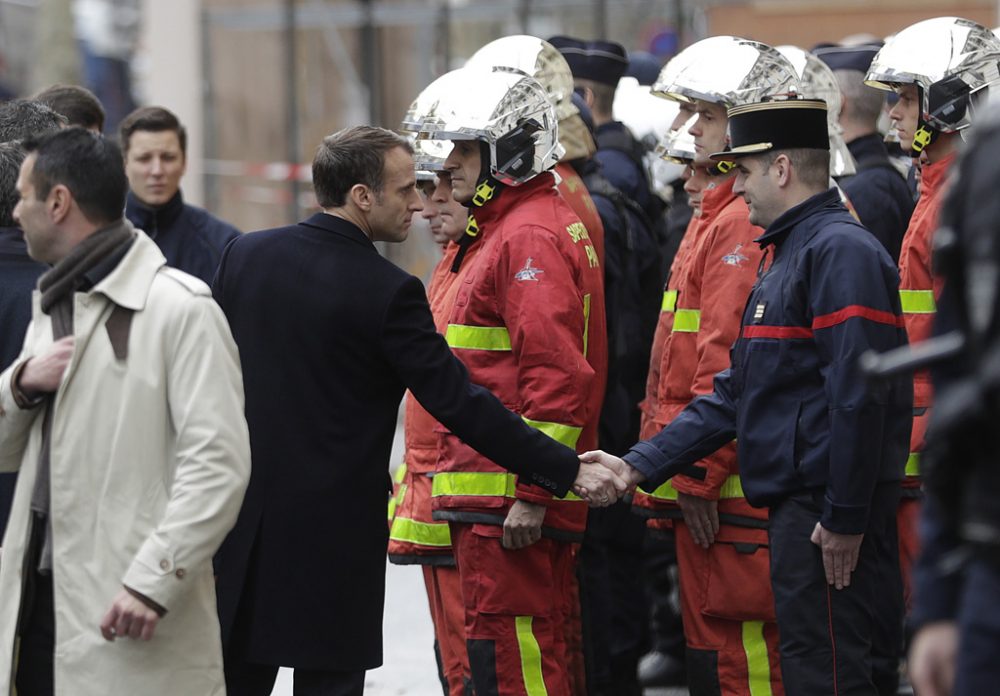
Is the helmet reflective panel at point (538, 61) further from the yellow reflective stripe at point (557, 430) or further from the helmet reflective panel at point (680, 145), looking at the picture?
the yellow reflective stripe at point (557, 430)

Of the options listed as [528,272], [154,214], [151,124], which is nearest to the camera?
→ [528,272]

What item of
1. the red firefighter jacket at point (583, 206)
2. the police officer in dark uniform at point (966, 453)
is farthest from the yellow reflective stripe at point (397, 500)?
the police officer in dark uniform at point (966, 453)

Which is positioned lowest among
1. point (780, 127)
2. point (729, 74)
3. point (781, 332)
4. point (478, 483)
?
point (478, 483)

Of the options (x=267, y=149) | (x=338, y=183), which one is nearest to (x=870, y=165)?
(x=338, y=183)

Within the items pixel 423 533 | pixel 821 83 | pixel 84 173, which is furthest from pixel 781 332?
pixel 821 83

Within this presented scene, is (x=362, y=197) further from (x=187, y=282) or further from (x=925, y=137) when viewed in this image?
(x=925, y=137)

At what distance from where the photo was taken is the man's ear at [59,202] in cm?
386

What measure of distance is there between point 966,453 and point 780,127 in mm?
2555

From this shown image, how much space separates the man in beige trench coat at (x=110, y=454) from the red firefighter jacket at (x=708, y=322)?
2.03 meters

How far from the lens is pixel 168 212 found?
7664 mm

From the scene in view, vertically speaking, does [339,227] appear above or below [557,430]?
above

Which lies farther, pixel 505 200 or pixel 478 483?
pixel 505 200

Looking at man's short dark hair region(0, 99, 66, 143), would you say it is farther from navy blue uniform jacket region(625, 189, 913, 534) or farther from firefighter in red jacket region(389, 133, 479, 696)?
navy blue uniform jacket region(625, 189, 913, 534)

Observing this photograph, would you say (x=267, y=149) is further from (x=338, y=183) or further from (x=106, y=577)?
(x=106, y=577)
